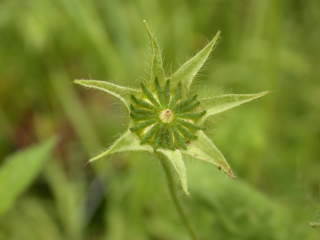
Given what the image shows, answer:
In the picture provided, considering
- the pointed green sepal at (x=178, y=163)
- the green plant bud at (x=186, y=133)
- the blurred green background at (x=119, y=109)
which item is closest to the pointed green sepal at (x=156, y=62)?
the green plant bud at (x=186, y=133)

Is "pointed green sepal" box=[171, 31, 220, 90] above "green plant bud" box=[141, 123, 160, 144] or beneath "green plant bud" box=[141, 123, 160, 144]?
above

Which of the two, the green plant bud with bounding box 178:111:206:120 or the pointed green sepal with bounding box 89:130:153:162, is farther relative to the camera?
the green plant bud with bounding box 178:111:206:120

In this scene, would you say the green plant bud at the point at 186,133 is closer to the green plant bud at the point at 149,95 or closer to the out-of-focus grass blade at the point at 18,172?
the green plant bud at the point at 149,95

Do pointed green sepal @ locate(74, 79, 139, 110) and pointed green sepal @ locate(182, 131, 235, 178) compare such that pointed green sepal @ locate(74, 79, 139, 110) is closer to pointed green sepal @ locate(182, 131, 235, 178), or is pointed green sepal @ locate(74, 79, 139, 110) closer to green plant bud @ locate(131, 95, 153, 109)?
green plant bud @ locate(131, 95, 153, 109)

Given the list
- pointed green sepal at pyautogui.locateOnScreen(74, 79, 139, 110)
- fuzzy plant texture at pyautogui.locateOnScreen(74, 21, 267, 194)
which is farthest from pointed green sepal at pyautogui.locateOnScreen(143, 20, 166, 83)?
pointed green sepal at pyautogui.locateOnScreen(74, 79, 139, 110)

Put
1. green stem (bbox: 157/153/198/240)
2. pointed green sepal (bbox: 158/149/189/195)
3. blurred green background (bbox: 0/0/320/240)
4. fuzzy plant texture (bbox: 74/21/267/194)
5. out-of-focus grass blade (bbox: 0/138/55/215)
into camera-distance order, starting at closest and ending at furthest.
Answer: pointed green sepal (bbox: 158/149/189/195), fuzzy plant texture (bbox: 74/21/267/194), green stem (bbox: 157/153/198/240), out-of-focus grass blade (bbox: 0/138/55/215), blurred green background (bbox: 0/0/320/240)

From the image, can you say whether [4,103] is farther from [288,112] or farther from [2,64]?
[288,112]

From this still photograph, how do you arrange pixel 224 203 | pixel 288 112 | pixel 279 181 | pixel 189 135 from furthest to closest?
pixel 288 112 → pixel 279 181 → pixel 224 203 → pixel 189 135

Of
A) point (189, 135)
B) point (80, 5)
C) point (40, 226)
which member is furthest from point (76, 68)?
point (189, 135)
